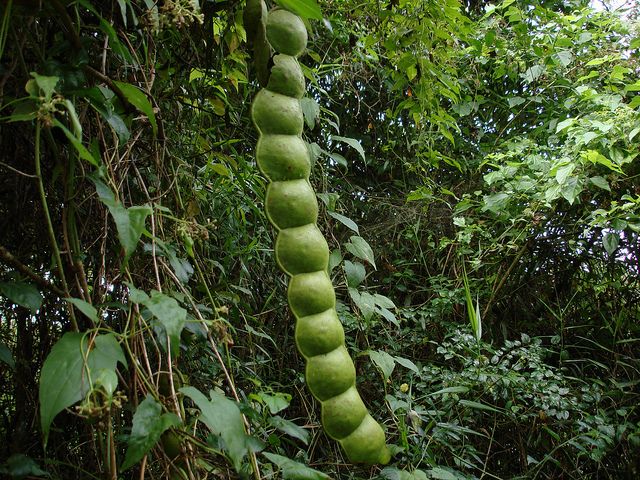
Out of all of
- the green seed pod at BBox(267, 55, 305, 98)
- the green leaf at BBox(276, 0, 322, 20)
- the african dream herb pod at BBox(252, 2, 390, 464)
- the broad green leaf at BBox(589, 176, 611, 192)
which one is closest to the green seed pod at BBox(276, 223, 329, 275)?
the african dream herb pod at BBox(252, 2, 390, 464)

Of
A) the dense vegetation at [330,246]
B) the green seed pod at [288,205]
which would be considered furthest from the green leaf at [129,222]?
the green seed pod at [288,205]

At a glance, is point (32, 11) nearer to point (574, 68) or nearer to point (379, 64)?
point (379, 64)

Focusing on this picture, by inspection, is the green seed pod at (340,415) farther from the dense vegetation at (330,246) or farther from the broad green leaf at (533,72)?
the broad green leaf at (533,72)

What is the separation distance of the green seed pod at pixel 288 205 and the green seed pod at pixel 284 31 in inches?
10.2

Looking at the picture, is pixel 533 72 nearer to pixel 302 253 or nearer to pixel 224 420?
pixel 302 253

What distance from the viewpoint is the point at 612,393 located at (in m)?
2.13

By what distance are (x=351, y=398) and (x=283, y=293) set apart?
38.1 inches

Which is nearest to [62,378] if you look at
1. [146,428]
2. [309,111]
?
[146,428]

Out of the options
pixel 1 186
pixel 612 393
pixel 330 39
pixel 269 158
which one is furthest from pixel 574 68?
pixel 1 186

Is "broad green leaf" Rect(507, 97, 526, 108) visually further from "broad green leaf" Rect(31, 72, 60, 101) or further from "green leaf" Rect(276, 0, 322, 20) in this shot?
"broad green leaf" Rect(31, 72, 60, 101)

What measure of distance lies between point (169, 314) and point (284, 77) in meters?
0.51

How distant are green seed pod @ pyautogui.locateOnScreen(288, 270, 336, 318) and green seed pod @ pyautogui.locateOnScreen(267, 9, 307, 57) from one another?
42 centimetres

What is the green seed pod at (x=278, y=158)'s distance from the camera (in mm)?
1071

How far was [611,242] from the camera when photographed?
2.26 metres
